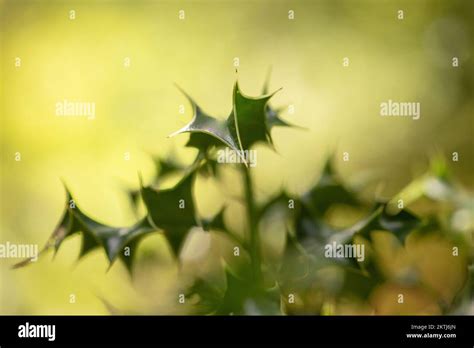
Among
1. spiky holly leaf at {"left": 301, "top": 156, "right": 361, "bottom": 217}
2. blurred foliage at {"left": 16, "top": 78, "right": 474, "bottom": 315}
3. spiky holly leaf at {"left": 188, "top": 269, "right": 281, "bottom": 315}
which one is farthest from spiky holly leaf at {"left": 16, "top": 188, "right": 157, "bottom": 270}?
spiky holly leaf at {"left": 301, "top": 156, "right": 361, "bottom": 217}

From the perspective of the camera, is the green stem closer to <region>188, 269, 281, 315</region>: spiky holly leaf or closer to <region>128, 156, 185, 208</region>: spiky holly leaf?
<region>188, 269, 281, 315</region>: spiky holly leaf

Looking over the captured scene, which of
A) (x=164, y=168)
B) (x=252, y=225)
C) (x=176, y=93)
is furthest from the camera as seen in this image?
(x=176, y=93)

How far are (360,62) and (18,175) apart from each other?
2.37 ft

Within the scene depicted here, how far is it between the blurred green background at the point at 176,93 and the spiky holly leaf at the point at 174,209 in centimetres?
29

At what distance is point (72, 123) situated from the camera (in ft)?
4.20

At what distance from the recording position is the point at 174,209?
37.1 inches

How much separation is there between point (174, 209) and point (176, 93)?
0.40 m

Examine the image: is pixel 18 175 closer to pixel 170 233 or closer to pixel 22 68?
pixel 22 68

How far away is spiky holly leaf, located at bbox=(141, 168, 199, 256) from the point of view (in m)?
0.92

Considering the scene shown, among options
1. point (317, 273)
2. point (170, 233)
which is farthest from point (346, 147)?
point (170, 233)

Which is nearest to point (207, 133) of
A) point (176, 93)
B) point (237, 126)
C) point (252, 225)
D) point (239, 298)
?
point (237, 126)

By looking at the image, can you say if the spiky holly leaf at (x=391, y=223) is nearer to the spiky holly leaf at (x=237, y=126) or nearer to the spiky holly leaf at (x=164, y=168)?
the spiky holly leaf at (x=237, y=126)

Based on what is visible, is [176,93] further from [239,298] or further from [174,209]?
[239,298]

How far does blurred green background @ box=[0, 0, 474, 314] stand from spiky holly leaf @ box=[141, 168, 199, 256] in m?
0.29
